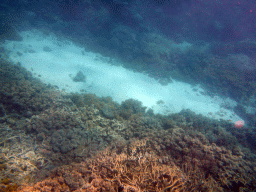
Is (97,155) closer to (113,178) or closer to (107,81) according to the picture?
(113,178)

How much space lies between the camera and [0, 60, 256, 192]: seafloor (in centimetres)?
214

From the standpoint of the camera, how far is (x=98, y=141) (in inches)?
162

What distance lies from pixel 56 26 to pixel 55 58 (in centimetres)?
916

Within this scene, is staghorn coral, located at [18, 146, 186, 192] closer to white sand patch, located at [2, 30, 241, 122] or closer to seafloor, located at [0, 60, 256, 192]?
seafloor, located at [0, 60, 256, 192]

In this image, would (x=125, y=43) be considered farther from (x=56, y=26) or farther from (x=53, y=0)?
(x=56, y=26)

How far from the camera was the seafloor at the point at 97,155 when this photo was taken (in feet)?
7.03

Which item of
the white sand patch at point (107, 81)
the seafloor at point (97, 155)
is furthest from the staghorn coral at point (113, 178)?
the white sand patch at point (107, 81)

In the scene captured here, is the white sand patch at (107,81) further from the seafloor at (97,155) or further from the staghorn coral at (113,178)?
the staghorn coral at (113,178)

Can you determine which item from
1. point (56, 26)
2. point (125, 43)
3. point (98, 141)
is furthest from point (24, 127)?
point (56, 26)

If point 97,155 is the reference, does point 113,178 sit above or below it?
below

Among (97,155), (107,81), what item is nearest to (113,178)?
(97,155)

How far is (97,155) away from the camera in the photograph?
2.95 m

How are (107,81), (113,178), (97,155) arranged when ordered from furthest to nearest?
(107,81) < (97,155) < (113,178)

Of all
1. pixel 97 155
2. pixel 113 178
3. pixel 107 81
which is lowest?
pixel 113 178
